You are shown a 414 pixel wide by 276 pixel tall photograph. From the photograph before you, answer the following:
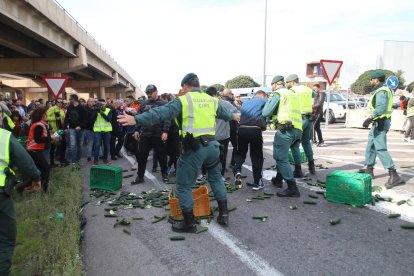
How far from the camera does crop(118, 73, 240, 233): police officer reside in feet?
14.8

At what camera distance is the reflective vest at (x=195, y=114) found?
179 inches

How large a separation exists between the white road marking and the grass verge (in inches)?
66.1

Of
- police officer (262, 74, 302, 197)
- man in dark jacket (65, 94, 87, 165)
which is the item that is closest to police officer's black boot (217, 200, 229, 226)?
police officer (262, 74, 302, 197)

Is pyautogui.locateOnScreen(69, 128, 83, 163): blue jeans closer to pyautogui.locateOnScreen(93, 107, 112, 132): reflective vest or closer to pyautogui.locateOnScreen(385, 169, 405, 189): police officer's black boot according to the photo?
pyautogui.locateOnScreen(93, 107, 112, 132): reflective vest

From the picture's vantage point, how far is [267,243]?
424 centimetres

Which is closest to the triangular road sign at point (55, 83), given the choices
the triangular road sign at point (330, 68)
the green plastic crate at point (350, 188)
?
the green plastic crate at point (350, 188)

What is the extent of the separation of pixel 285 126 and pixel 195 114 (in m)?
2.17

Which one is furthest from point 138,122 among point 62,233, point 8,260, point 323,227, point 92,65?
point 92,65

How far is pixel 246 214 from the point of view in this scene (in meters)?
5.31

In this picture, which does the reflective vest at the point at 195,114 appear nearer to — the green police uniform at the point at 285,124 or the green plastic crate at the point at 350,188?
the green police uniform at the point at 285,124

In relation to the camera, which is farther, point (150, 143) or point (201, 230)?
point (150, 143)

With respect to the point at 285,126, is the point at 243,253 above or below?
below

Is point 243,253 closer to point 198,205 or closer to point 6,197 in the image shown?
point 198,205

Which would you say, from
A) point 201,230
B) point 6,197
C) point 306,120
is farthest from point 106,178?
point 306,120
